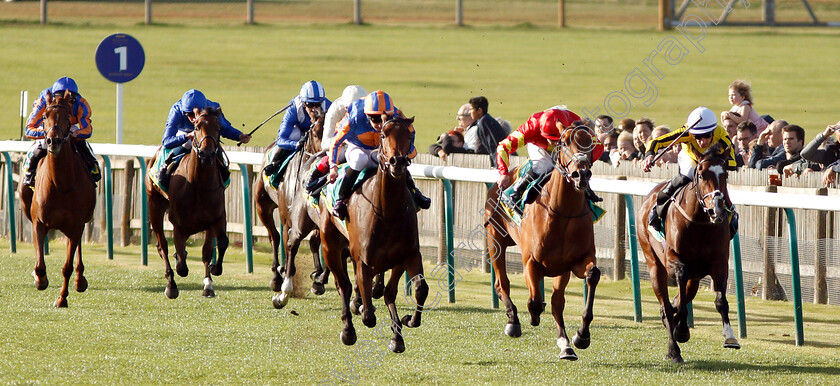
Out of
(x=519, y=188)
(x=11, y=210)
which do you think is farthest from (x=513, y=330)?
(x=11, y=210)

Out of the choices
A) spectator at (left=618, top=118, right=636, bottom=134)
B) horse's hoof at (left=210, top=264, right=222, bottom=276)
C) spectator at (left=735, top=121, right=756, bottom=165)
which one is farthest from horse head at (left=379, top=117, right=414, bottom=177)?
spectator at (left=618, top=118, right=636, bottom=134)

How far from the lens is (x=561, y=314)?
751cm

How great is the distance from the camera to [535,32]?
3575 cm

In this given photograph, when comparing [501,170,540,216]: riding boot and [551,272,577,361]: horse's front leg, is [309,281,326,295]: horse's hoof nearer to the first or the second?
[501,170,540,216]: riding boot

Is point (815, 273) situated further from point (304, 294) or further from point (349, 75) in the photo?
point (349, 75)

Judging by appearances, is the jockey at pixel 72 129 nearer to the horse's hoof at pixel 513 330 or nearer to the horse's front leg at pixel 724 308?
the horse's hoof at pixel 513 330

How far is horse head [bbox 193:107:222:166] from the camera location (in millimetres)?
9641

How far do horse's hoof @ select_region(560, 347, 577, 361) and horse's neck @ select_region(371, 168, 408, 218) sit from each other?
1.28 m

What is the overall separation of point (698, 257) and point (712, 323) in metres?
1.77

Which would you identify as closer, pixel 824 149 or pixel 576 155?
pixel 576 155

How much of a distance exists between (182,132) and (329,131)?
7.33 feet

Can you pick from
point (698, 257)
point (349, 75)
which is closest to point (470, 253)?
point (698, 257)

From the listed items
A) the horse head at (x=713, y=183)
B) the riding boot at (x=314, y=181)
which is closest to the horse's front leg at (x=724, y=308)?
the horse head at (x=713, y=183)

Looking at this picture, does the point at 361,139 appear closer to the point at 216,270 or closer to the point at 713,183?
the point at 713,183
